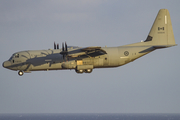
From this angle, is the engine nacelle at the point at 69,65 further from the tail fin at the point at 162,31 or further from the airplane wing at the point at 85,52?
the tail fin at the point at 162,31

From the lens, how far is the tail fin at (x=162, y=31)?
4119 centimetres

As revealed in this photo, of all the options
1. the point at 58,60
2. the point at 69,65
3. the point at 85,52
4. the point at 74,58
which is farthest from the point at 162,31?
the point at 58,60

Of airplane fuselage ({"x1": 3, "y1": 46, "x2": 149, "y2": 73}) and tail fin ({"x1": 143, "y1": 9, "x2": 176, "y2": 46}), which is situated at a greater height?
tail fin ({"x1": 143, "y1": 9, "x2": 176, "y2": 46})

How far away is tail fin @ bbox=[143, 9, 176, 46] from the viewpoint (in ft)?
135

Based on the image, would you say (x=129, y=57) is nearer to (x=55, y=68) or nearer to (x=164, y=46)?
(x=164, y=46)

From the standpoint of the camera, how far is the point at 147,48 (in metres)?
40.2

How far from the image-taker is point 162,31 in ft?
136

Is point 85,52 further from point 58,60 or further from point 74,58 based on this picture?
point 58,60

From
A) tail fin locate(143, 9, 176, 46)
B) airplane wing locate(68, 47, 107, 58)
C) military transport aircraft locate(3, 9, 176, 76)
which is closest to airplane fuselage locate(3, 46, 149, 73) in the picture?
military transport aircraft locate(3, 9, 176, 76)

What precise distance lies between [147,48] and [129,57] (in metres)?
2.87

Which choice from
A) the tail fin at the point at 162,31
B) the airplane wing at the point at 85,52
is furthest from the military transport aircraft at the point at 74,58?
the tail fin at the point at 162,31

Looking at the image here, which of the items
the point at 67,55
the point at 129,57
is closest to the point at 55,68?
the point at 67,55

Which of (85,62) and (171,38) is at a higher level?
(171,38)

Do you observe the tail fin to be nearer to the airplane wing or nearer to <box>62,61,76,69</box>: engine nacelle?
the airplane wing
